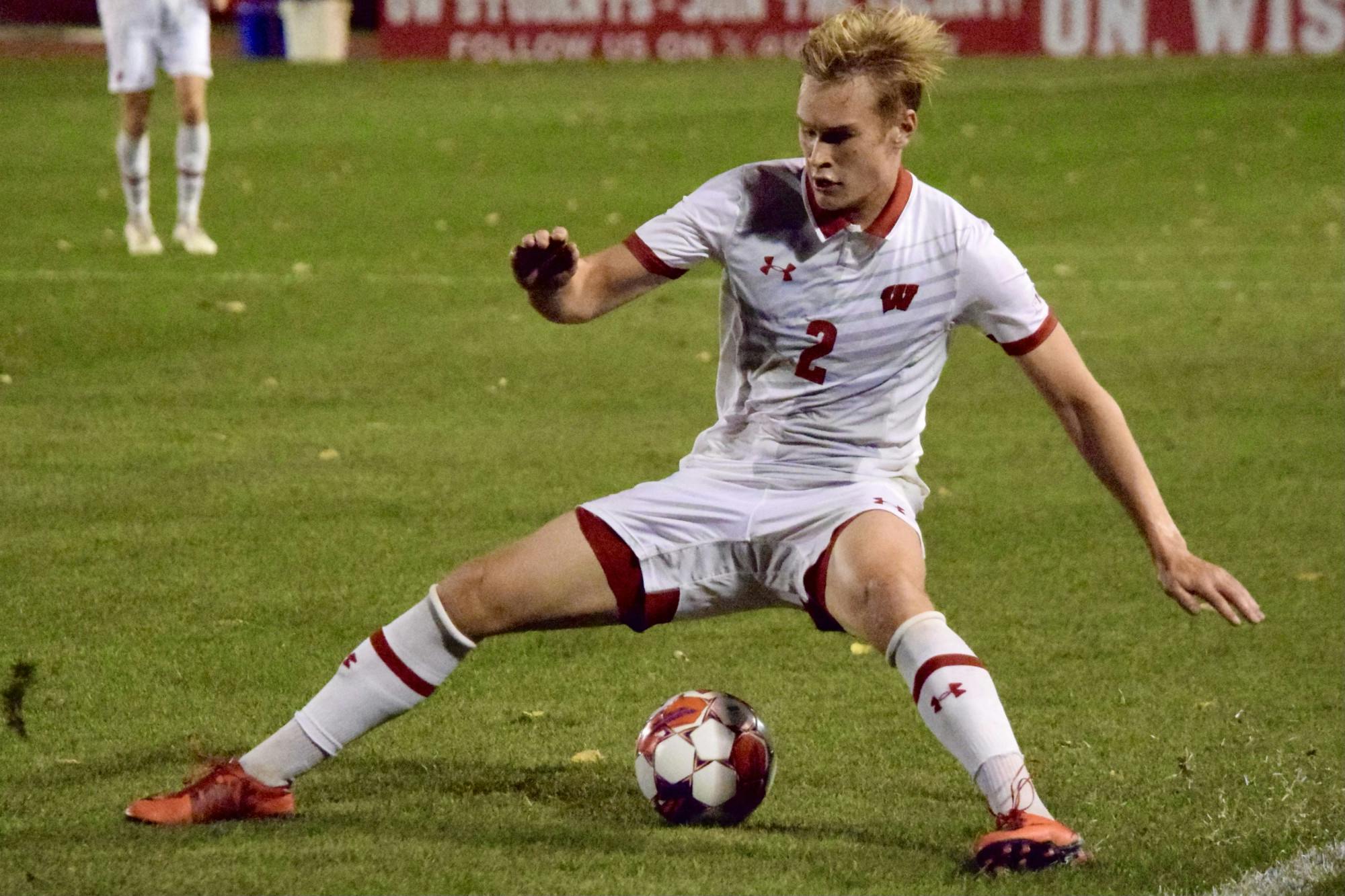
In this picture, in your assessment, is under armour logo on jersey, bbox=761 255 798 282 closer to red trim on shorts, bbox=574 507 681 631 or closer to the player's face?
the player's face

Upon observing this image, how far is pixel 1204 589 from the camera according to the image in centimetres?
432

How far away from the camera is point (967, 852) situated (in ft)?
14.8

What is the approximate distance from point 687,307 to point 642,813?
7.92 m

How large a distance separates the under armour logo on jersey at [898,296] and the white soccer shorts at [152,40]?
982 centimetres

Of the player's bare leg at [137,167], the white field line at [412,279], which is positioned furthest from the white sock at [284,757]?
the player's bare leg at [137,167]

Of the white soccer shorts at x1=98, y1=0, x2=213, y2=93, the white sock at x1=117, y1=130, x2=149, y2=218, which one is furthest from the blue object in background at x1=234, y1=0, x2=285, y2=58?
the white sock at x1=117, y1=130, x2=149, y2=218

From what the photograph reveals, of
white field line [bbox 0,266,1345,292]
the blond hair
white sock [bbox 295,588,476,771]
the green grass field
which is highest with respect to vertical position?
the blond hair

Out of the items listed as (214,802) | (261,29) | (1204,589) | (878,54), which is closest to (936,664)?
(1204,589)

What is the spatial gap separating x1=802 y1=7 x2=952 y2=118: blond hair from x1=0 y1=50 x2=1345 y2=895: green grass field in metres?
1.54

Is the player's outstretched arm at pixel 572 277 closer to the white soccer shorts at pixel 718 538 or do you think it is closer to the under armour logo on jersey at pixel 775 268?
the under armour logo on jersey at pixel 775 268

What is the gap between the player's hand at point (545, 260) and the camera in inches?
172

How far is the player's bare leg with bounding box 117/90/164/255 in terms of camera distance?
13688 mm

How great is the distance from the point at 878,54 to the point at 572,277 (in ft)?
2.49

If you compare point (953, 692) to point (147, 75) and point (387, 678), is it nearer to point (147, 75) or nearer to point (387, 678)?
point (387, 678)
